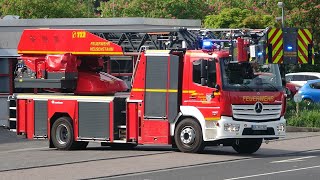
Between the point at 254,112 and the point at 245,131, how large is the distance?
544 millimetres

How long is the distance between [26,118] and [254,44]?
682 centimetres

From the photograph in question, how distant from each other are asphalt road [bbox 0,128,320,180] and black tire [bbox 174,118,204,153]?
0.20 meters

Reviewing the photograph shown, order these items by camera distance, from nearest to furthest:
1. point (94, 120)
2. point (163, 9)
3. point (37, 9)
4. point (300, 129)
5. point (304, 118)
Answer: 1. point (94, 120)
2. point (300, 129)
3. point (304, 118)
4. point (37, 9)
5. point (163, 9)

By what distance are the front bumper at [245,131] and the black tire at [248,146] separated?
84 centimetres

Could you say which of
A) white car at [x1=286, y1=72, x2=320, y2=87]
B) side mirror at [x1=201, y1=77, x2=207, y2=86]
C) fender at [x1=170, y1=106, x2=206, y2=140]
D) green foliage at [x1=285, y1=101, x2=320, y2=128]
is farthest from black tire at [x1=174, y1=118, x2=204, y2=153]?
white car at [x1=286, y1=72, x2=320, y2=87]

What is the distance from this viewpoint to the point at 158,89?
2283 cm

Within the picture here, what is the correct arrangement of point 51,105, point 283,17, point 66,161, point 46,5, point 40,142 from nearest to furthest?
point 66,161, point 51,105, point 40,142, point 283,17, point 46,5

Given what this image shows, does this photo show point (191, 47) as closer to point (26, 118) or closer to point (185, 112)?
point (185, 112)

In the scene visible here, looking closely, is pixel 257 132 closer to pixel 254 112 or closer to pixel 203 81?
pixel 254 112

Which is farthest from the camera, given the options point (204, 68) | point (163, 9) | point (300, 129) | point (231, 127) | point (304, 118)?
point (163, 9)

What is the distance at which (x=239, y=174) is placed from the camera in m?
18.0

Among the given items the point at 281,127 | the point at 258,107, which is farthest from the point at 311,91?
the point at 258,107

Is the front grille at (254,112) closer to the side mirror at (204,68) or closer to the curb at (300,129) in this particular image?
the side mirror at (204,68)

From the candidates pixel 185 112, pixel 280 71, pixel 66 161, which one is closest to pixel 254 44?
pixel 280 71
